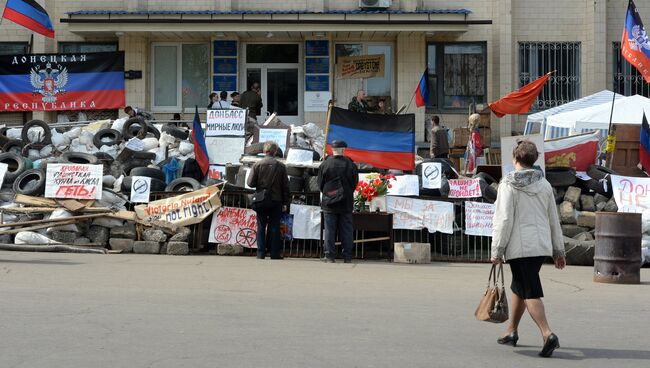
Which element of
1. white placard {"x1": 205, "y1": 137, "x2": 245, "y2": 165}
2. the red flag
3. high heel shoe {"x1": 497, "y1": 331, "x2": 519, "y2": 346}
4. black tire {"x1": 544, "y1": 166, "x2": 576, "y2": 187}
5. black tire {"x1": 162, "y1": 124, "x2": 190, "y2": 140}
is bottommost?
high heel shoe {"x1": 497, "y1": 331, "x2": 519, "y2": 346}

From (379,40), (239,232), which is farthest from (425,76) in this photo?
(239,232)

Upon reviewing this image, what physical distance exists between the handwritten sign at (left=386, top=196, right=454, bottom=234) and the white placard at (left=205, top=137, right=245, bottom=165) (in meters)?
3.83

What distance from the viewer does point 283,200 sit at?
16.2 m

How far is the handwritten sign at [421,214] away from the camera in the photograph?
16.8 metres

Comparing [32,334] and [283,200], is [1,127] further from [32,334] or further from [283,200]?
[32,334]

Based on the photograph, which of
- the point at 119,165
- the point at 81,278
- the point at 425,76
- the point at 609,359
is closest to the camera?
the point at 609,359

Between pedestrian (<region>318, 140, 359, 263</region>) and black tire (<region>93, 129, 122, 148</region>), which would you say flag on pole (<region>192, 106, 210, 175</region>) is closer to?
black tire (<region>93, 129, 122, 148</region>)

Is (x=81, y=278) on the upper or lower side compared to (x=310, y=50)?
lower

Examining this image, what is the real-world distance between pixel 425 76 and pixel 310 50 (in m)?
4.87

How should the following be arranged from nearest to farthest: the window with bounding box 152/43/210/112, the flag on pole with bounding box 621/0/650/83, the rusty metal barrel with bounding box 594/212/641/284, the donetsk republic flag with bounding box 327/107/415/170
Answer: the rusty metal barrel with bounding box 594/212/641/284 → the donetsk republic flag with bounding box 327/107/415/170 → the flag on pole with bounding box 621/0/650/83 → the window with bounding box 152/43/210/112

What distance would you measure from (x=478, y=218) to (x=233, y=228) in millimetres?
4270

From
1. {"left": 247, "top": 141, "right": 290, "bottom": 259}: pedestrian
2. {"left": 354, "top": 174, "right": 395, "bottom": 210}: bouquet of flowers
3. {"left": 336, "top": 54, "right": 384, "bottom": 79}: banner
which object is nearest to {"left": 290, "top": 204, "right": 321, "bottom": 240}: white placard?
{"left": 247, "top": 141, "right": 290, "bottom": 259}: pedestrian

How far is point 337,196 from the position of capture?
15.7 m

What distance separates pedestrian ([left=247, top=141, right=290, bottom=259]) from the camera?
52.7ft
